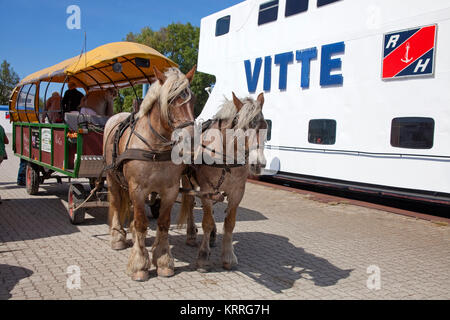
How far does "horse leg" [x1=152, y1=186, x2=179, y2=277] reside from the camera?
439 cm

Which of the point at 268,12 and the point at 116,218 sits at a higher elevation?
the point at 268,12

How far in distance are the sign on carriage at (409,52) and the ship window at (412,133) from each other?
1.04 meters

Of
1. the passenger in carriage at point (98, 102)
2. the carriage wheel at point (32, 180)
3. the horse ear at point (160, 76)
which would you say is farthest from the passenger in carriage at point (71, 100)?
the horse ear at point (160, 76)

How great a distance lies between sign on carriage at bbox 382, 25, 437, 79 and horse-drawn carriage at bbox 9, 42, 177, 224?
18.0 feet

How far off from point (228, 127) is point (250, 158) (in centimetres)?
52

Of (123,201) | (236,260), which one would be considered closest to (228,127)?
(236,260)

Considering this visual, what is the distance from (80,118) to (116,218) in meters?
2.14

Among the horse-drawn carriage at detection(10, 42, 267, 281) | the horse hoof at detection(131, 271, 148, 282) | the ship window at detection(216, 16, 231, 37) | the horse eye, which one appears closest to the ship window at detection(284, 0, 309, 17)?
the ship window at detection(216, 16, 231, 37)

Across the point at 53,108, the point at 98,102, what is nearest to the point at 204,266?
the point at 98,102

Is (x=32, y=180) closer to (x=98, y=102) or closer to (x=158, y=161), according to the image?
(x=98, y=102)

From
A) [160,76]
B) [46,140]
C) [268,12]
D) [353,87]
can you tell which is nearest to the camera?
[160,76]

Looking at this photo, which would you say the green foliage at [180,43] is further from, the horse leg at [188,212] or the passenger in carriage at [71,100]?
the horse leg at [188,212]

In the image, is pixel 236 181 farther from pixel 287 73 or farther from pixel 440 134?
pixel 287 73

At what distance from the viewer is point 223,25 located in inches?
558
